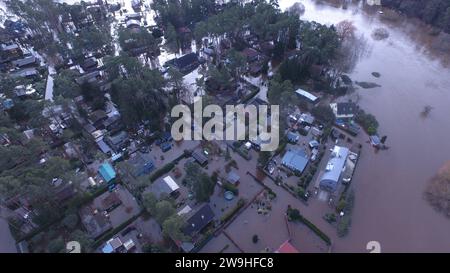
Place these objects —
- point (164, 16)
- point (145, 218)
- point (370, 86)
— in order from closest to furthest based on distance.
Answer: point (145, 218) < point (370, 86) < point (164, 16)

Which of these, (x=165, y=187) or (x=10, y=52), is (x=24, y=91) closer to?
(x=10, y=52)

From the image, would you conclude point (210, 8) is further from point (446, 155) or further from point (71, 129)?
point (446, 155)

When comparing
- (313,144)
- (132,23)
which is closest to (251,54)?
(313,144)

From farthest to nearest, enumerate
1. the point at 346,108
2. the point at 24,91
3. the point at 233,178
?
the point at 24,91 < the point at 346,108 < the point at 233,178

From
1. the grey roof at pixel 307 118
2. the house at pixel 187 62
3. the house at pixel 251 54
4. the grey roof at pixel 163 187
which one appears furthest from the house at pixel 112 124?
the grey roof at pixel 307 118

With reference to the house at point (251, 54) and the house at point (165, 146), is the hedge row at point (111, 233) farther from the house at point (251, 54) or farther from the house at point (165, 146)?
the house at point (251, 54)

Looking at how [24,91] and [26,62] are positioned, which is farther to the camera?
[26,62]

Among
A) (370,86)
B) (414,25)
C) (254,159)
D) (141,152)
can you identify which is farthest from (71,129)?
(414,25)
